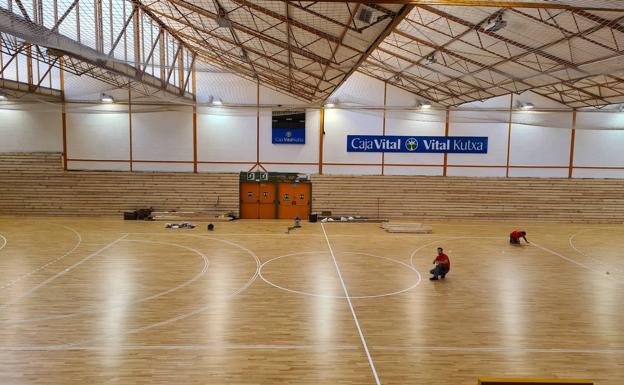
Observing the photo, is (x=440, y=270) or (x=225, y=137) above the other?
(x=225, y=137)

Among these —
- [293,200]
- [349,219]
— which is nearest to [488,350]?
[349,219]

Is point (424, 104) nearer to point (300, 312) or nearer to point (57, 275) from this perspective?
point (300, 312)

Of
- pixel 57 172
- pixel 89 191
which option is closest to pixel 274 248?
pixel 89 191

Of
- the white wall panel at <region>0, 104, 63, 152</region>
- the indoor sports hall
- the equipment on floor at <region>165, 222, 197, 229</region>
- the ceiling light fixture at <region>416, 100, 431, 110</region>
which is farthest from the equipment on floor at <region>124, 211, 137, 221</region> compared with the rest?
the ceiling light fixture at <region>416, 100, 431, 110</region>

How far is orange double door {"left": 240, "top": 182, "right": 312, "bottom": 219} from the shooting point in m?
24.8

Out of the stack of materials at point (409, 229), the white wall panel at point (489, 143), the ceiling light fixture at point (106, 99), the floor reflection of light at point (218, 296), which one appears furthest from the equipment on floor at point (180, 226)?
the white wall panel at point (489, 143)

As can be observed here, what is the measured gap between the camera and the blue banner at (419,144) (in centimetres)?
2556

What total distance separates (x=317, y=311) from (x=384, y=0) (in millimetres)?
7013

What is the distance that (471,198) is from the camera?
2506 centimetres

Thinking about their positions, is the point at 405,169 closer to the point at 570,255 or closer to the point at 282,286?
the point at 570,255

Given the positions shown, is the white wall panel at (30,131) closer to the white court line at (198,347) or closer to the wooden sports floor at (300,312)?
the wooden sports floor at (300,312)

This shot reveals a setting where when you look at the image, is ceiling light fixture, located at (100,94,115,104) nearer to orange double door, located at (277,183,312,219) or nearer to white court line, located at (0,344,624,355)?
orange double door, located at (277,183,312,219)

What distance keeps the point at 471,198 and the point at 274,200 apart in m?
12.5

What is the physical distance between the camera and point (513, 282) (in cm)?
1240
